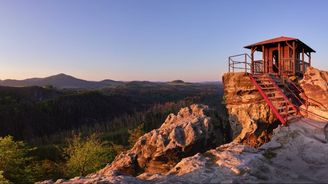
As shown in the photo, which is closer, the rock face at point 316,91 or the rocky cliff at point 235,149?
the rocky cliff at point 235,149

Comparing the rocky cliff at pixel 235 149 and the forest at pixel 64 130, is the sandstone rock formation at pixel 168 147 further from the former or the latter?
the forest at pixel 64 130

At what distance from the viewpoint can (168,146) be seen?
855 inches

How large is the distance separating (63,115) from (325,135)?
134077mm

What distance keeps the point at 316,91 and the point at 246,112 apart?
20.6 ft

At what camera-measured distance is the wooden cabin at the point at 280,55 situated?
103 ft

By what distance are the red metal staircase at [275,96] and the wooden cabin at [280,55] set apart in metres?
4.36

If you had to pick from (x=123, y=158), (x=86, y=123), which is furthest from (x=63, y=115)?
(x=123, y=158)

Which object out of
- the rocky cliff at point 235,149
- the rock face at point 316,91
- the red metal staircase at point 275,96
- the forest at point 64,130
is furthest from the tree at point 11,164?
the rock face at point 316,91

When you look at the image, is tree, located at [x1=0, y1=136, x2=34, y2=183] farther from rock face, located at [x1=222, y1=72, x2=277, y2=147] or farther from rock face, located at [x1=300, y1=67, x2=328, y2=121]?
rock face, located at [x1=300, y1=67, x2=328, y2=121]

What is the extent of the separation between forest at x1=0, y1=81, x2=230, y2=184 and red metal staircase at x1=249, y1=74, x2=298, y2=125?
211 inches

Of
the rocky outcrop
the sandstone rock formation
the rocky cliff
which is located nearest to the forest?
the rocky cliff

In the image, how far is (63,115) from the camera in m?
137

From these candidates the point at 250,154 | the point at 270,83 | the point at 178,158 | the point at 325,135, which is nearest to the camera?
the point at 250,154

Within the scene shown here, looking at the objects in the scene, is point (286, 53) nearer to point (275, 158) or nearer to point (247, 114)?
point (247, 114)
